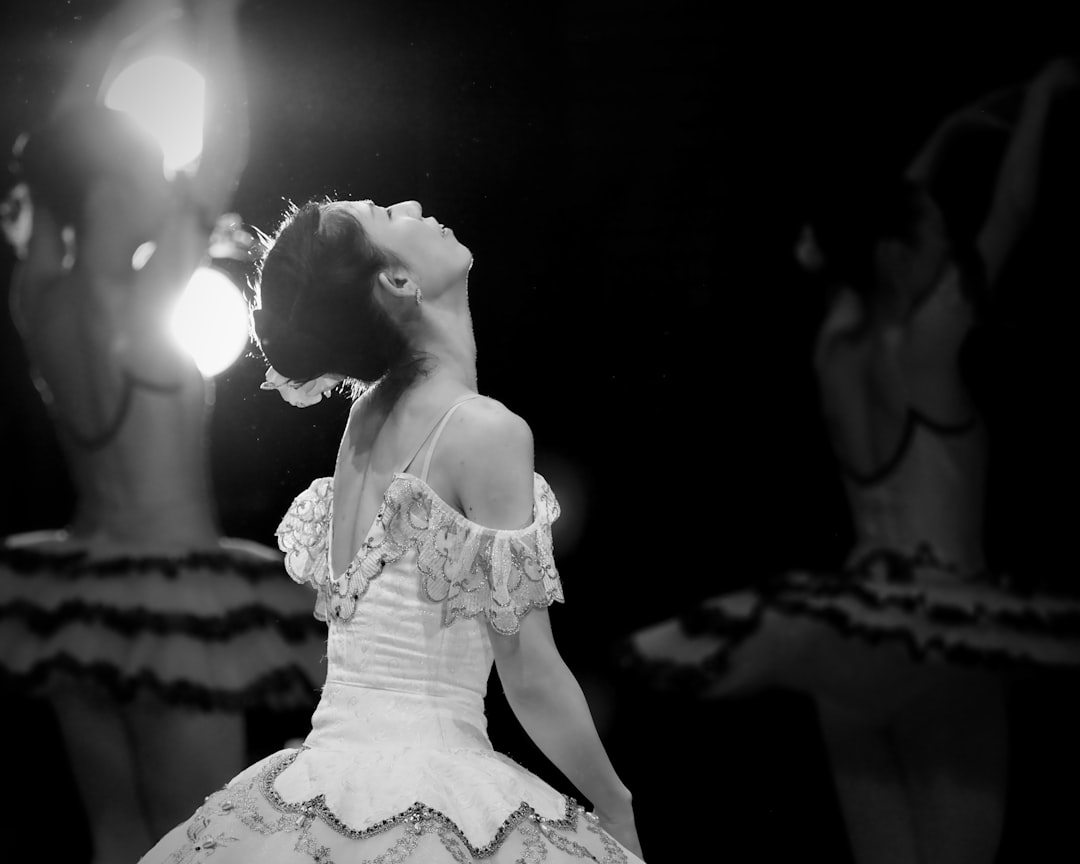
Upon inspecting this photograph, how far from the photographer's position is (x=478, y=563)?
1558mm

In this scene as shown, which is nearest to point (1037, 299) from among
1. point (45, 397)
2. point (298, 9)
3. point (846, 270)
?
point (846, 270)

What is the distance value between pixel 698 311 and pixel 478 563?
0.84m

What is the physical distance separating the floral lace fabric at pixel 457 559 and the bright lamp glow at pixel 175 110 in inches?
50.8

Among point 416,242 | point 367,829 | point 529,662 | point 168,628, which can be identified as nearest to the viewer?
point 367,829

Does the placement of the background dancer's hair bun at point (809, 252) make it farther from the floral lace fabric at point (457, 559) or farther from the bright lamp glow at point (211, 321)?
the bright lamp glow at point (211, 321)

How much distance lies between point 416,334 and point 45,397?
1203 millimetres

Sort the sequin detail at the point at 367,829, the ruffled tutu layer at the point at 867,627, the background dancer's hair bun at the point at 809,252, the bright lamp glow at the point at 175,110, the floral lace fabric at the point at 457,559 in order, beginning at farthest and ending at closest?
1. the bright lamp glow at the point at 175,110
2. the background dancer's hair bun at the point at 809,252
3. the ruffled tutu layer at the point at 867,627
4. the floral lace fabric at the point at 457,559
5. the sequin detail at the point at 367,829

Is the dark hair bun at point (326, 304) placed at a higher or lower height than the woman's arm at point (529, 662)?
higher

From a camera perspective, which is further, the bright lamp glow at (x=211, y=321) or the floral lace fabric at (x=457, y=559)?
the bright lamp glow at (x=211, y=321)

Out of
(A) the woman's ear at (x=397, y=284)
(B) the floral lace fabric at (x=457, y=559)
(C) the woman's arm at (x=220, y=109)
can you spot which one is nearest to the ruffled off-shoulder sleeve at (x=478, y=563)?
(B) the floral lace fabric at (x=457, y=559)

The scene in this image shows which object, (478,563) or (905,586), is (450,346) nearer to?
(478,563)

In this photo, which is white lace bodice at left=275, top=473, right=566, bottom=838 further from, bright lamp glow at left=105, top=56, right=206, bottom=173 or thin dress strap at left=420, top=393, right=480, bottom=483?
bright lamp glow at left=105, top=56, right=206, bottom=173

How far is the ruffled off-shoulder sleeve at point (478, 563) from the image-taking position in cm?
153

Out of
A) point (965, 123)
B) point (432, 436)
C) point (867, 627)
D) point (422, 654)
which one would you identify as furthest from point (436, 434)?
point (965, 123)
